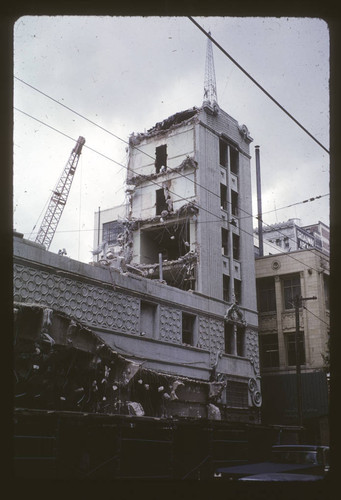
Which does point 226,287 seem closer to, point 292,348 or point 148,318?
point 292,348

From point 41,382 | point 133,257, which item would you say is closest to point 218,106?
point 133,257

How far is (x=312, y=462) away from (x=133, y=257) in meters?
27.9

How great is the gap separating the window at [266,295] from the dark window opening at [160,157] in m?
12.4

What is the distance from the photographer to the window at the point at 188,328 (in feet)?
110

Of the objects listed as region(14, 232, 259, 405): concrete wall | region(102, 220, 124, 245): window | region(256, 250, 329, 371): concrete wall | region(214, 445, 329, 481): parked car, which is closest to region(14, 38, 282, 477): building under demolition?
region(14, 232, 259, 405): concrete wall

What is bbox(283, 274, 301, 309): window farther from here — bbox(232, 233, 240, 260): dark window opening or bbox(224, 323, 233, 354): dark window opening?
bbox(224, 323, 233, 354): dark window opening

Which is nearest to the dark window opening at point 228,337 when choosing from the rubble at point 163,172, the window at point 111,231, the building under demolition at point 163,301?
the building under demolition at point 163,301

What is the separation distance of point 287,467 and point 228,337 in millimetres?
25164

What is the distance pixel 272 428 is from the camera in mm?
16875

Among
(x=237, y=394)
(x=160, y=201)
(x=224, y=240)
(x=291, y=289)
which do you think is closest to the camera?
(x=237, y=394)

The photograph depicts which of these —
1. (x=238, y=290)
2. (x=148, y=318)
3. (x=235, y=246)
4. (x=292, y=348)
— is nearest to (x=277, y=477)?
(x=148, y=318)

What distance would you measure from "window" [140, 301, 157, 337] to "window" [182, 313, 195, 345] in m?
2.85

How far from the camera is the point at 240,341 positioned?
127ft

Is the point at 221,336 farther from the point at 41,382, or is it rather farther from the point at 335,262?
the point at 335,262
